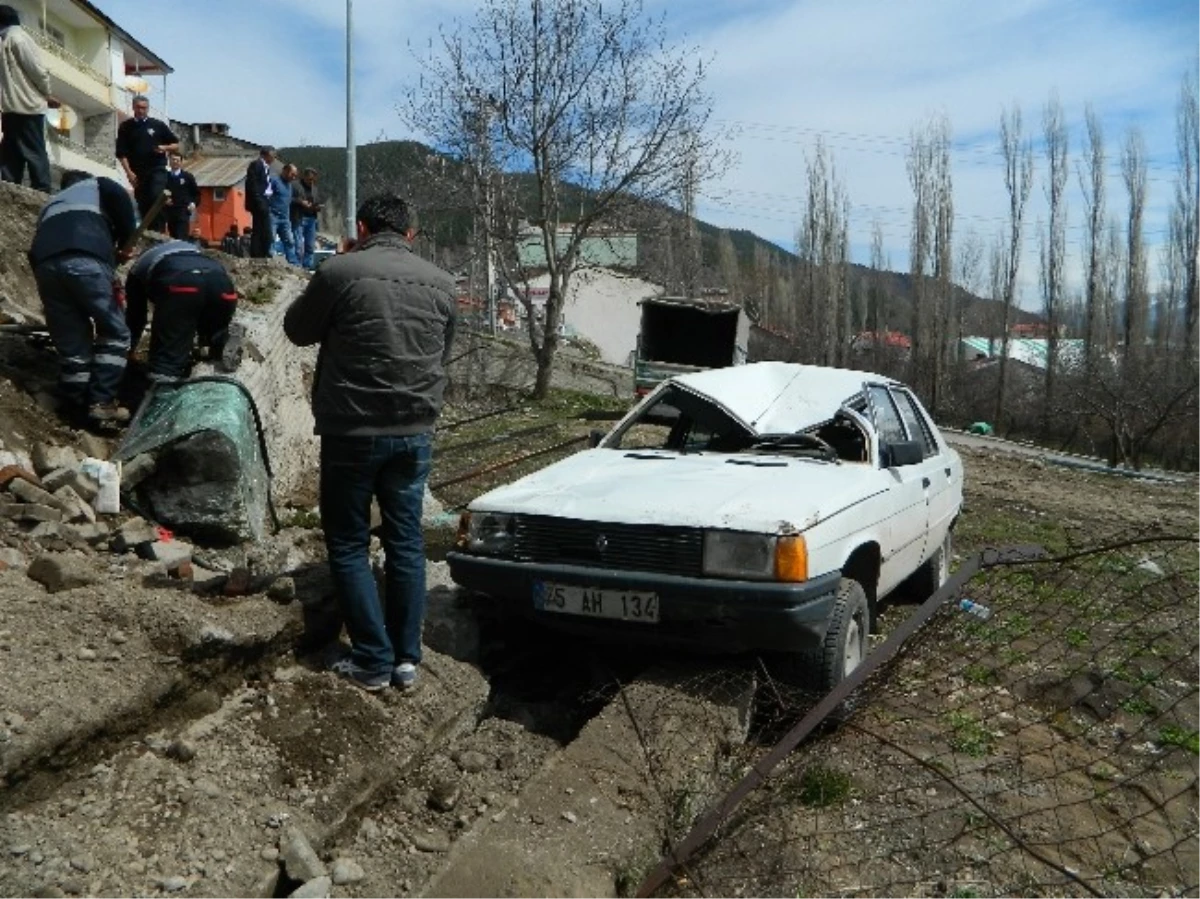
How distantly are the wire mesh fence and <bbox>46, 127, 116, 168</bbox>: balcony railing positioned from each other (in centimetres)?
3264

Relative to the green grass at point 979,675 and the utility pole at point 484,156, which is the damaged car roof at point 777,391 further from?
the utility pole at point 484,156

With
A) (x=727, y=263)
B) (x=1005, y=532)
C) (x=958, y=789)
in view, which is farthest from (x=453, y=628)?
(x=727, y=263)

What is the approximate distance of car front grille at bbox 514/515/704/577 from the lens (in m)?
3.90

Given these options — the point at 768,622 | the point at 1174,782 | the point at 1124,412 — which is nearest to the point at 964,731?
the point at 1174,782

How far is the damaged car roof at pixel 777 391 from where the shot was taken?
5.26 metres

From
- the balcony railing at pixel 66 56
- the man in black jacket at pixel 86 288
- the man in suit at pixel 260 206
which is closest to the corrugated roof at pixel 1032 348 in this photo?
the man in suit at pixel 260 206

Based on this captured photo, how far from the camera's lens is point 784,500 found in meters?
4.09

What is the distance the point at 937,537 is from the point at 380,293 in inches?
152

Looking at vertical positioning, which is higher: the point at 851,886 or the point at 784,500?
the point at 784,500

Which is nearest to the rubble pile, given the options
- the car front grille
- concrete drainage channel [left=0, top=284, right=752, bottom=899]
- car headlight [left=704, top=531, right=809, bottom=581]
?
concrete drainage channel [left=0, top=284, right=752, bottom=899]

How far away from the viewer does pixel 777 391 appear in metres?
5.57

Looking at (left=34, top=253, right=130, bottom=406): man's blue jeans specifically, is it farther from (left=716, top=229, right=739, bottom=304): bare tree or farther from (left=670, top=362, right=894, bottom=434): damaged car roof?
(left=716, top=229, right=739, bottom=304): bare tree

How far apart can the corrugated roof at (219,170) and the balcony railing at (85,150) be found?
27.7ft

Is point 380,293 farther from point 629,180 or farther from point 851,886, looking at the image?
point 629,180
